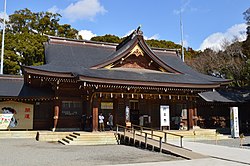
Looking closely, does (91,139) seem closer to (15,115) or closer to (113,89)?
(113,89)

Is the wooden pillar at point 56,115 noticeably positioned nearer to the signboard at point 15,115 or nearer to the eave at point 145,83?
the signboard at point 15,115

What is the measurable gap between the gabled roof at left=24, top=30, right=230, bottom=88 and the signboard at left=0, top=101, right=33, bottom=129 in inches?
154

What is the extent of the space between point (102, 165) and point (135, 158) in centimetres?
204

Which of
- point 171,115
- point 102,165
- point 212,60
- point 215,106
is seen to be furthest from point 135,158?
point 212,60

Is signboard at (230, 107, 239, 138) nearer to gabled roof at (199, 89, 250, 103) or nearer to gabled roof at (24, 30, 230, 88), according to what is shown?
gabled roof at (24, 30, 230, 88)

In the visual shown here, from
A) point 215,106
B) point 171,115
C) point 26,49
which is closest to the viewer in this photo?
point 171,115

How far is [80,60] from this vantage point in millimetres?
22109

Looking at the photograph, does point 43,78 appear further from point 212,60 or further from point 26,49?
point 212,60

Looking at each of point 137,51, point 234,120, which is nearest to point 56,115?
point 137,51

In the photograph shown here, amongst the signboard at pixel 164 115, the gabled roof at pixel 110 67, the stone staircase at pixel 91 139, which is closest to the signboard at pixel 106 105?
the gabled roof at pixel 110 67

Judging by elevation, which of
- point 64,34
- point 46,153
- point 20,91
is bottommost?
point 46,153

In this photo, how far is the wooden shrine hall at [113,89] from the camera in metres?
17.6

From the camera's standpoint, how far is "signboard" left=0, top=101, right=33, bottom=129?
770 inches

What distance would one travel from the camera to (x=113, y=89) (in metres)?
18.3
